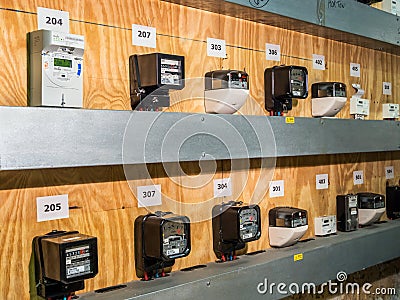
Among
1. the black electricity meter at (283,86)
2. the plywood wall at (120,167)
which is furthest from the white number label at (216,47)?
the black electricity meter at (283,86)

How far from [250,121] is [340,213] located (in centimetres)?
97

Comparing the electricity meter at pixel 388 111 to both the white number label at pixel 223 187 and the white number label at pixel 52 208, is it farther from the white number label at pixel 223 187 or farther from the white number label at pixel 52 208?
the white number label at pixel 52 208

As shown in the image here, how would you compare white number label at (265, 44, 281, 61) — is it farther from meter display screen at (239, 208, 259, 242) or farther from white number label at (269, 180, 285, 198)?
meter display screen at (239, 208, 259, 242)

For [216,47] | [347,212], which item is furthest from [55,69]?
[347,212]

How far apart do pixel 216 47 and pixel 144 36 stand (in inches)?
14.2

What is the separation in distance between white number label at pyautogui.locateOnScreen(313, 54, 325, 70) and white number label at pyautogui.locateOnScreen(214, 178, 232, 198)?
0.78m

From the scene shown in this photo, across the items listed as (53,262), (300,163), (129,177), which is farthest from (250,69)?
(53,262)

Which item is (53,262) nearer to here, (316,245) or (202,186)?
(202,186)

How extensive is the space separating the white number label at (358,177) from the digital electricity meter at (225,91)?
1107 mm

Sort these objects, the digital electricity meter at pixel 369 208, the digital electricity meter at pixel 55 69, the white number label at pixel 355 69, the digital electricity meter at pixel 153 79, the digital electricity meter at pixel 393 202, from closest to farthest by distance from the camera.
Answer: the digital electricity meter at pixel 55 69, the digital electricity meter at pixel 153 79, the digital electricity meter at pixel 369 208, the white number label at pixel 355 69, the digital electricity meter at pixel 393 202

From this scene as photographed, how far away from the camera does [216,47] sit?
7.30 feet

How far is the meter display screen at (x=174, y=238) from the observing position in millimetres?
1836

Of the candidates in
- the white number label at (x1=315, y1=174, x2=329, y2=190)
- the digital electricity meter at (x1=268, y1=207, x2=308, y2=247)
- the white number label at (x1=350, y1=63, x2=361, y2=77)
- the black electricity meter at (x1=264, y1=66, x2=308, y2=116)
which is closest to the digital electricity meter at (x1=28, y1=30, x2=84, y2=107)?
the black electricity meter at (x1=264, y1=66, x2=308, y2=116)

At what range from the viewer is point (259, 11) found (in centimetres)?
217
